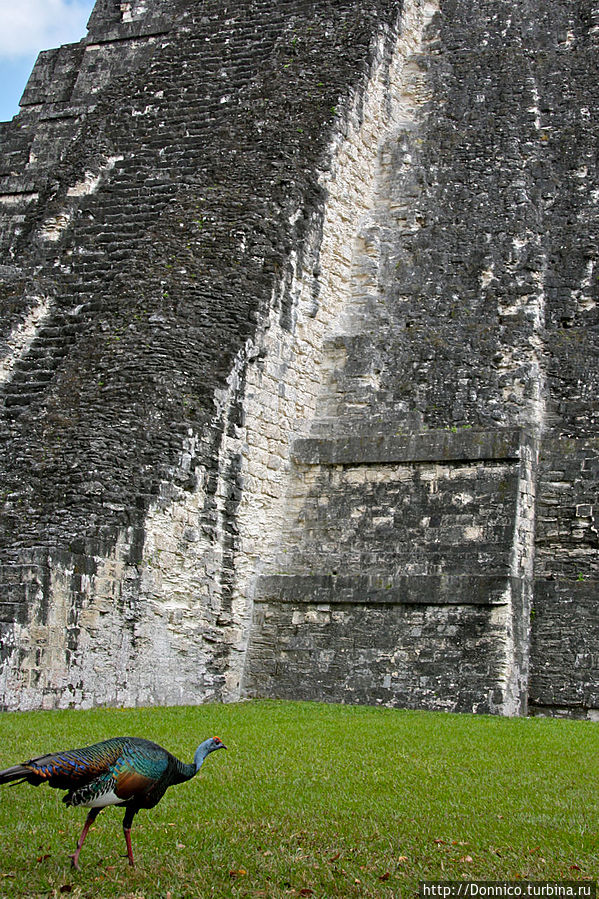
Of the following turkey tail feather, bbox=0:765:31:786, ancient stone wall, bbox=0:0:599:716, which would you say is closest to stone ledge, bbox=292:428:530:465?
ancient stone wall, bbox=0:0:599:716

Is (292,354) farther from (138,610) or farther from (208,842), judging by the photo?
(208,842)

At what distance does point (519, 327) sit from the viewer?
12953 mm

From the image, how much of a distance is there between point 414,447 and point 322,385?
162 centimetres

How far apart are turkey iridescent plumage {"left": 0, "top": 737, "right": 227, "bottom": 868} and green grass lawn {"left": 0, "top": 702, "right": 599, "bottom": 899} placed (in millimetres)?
362

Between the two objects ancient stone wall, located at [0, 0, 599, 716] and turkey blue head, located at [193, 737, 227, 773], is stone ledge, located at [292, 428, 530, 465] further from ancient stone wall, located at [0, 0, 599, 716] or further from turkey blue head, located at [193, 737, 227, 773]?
turkey blue head, located at [193, 737, 227, 773]

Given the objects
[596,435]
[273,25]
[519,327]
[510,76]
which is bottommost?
[596,435]

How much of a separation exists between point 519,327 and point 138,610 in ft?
18.7

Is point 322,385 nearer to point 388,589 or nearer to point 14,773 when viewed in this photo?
point 388,589

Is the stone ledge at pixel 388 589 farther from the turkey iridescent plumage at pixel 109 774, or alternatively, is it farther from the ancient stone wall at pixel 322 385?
the turkey iridescent plumage at pixel 109 774

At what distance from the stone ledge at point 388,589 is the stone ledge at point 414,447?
1.35m

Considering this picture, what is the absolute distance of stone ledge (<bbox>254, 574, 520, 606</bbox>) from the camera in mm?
10914

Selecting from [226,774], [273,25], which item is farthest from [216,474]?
[273,25]

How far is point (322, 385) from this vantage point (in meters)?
13.1

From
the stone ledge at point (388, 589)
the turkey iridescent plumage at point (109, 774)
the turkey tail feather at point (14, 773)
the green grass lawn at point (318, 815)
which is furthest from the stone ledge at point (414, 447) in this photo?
the turkey tail feather at point (14, 773)
